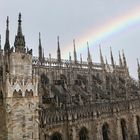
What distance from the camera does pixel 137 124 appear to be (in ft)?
146

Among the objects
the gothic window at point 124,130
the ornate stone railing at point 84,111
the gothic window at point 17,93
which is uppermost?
the gothic window at point 17,93

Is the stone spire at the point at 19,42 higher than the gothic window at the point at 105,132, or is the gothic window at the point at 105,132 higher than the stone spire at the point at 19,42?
the stone spire at the point at 19,42

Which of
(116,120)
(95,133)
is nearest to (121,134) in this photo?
(116,120)

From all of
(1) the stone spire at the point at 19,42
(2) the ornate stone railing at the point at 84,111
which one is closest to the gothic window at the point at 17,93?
(1) the stone spire at the point at 19,42

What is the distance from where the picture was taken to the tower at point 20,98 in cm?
2272

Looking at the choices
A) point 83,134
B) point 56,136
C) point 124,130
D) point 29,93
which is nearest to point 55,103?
point 56,136

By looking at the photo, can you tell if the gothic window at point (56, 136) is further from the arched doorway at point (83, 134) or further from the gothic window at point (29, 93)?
the gothic window at point (29, 93)

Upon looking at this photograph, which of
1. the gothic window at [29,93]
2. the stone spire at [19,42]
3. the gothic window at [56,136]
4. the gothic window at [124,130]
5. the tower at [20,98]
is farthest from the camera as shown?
the gothic window at [124,130]

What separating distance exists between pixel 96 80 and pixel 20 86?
39.2 metres

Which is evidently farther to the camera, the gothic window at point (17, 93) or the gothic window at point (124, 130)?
the gothic window at point (124, 130)

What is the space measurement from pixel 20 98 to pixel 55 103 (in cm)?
1285

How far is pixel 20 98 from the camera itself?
77.8 feet

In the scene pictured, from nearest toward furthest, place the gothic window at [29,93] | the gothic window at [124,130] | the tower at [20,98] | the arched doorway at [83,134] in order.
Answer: the tower at [20,98], the gothic window at [29,93], the arched doorway at [83,134], the gothic window at [124,130]

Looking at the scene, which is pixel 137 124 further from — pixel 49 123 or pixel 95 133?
pixel 49 123
